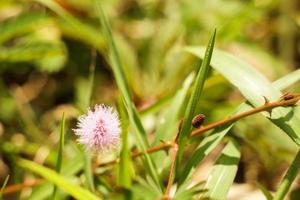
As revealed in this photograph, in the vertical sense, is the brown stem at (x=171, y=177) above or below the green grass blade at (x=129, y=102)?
below

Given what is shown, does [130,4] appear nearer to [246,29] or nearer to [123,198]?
[246,29]

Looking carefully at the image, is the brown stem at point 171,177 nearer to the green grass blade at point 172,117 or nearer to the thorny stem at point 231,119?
the thorny stem at point 231,119

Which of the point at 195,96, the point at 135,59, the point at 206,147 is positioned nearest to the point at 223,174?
the point at 206,147

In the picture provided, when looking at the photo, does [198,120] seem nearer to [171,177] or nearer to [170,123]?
[171,177]

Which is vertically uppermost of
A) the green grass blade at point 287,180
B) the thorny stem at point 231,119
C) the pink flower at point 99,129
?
the pink flower at point 99,129

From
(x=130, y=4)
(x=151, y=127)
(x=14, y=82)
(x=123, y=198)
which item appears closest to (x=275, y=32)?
(x=130, y=4)

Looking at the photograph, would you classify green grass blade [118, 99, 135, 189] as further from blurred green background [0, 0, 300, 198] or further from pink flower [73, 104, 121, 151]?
blurred green background [0, 0, 300, 198]

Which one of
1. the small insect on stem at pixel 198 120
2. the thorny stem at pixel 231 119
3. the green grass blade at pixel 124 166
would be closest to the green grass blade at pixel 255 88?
the thorny stem at pixel 231 119
